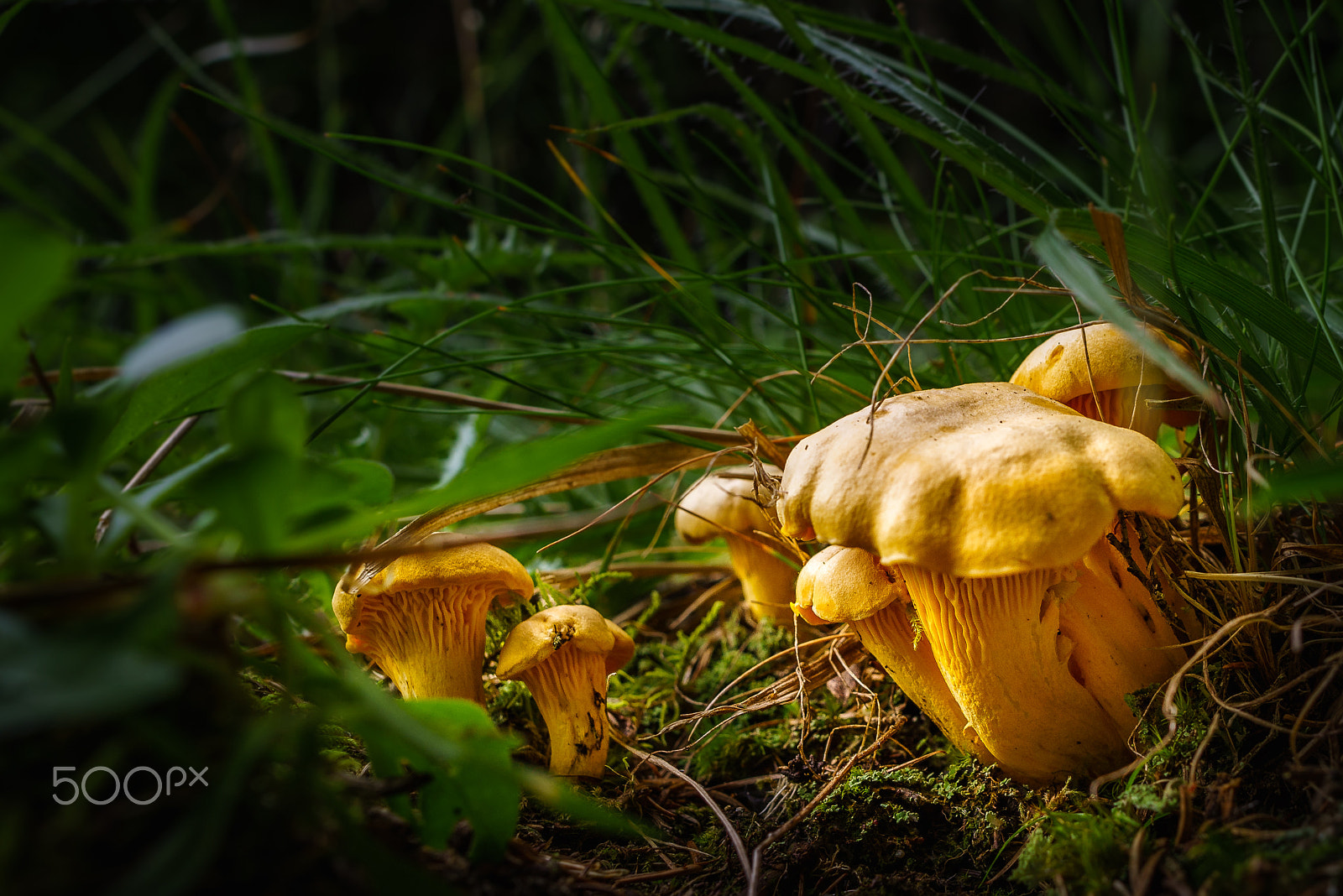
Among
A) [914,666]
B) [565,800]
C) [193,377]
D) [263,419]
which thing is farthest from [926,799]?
[193,377]

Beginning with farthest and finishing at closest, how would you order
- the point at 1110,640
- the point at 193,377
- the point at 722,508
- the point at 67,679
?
the point at 722,508 < the point at 1110,640 < the point at 193,377 < the point at 67,679

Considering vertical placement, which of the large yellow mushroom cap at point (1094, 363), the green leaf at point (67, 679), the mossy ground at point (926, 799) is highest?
the green leaf at point (67, 679)

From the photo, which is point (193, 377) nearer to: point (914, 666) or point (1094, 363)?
point (914, 666)

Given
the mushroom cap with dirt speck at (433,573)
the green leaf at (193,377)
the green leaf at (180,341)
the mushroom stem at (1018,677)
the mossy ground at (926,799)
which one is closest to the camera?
the green leaf at (180,341)

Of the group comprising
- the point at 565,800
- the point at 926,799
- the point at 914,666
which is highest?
the point at 565,800

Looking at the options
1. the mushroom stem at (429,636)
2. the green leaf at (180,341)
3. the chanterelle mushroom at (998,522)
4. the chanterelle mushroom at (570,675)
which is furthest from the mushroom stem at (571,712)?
the green leaf at (180,341)

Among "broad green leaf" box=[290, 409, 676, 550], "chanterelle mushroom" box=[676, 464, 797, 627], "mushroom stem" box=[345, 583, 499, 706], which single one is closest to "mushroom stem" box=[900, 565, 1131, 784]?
"chanterelle mushroom" box=[676, 464, 797, 627]

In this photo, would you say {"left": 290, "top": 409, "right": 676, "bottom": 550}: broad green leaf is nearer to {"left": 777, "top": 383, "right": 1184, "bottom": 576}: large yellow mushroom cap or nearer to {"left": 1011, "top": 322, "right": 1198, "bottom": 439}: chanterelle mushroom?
{"left": 777, "top": 383, "right": 1184, "bottom": 576}: large yellow mushroom cap

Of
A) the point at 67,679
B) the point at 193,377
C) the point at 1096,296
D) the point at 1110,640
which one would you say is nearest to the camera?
the point at 67,679

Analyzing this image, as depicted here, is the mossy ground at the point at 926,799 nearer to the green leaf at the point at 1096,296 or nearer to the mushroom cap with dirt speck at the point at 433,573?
the mushroom cap with dirt speck at the point at 433,573
